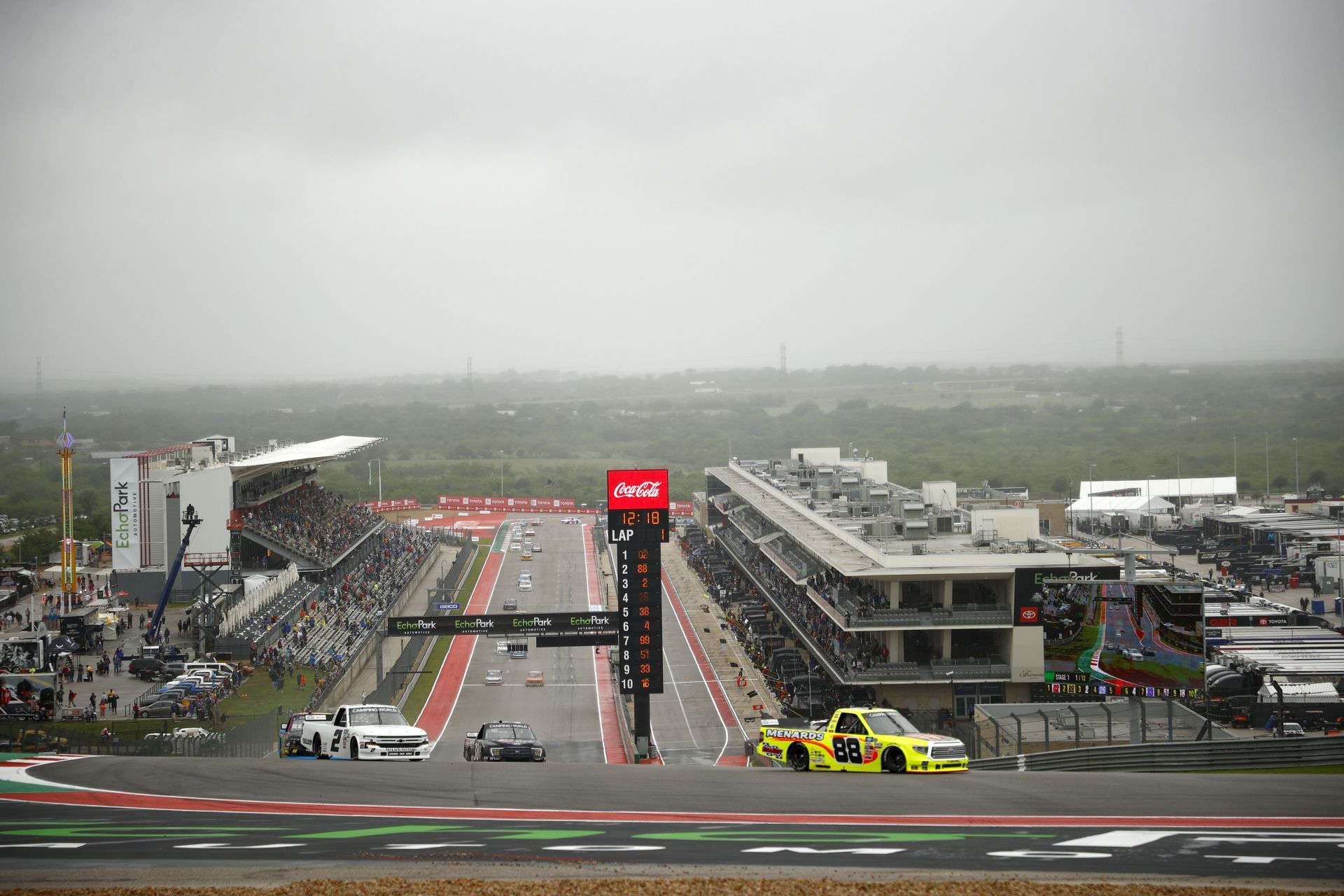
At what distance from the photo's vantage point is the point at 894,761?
2230 cm

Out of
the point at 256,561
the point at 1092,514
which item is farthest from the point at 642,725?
the point at 1092,514

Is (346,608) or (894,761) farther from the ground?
(894,761)

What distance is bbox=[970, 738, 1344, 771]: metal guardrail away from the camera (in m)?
23.9

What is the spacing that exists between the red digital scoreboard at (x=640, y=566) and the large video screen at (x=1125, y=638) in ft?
44.1

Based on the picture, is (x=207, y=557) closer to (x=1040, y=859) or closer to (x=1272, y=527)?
(x=1040, y=859)

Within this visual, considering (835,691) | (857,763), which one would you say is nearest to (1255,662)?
(835,691)

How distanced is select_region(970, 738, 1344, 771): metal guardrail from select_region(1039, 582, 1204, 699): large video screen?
914 centimetres

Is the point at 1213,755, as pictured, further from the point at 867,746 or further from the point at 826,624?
the point at 826,624

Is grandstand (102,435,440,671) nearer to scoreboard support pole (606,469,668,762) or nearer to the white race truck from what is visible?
scoreboard support pole (606,469,668,762)

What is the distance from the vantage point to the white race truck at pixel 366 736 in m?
26.0

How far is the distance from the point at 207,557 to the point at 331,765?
41.4 m

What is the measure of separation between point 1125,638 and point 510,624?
27512mm

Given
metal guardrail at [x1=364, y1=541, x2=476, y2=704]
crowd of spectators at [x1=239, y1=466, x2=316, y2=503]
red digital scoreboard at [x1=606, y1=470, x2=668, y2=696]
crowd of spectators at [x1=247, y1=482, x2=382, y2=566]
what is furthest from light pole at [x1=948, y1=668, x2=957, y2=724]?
crowd of spectators at [x1=239, y1=466, x2=316, y2=503]

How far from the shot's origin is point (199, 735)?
32688mm
